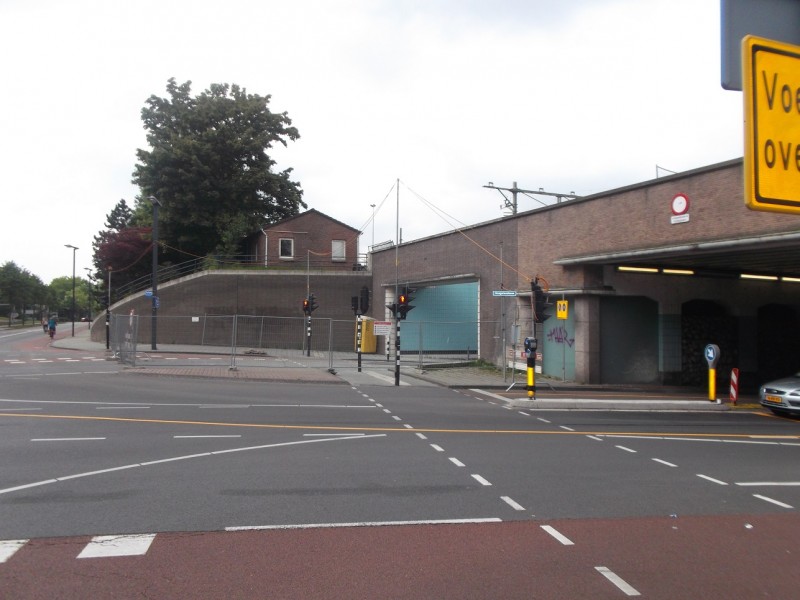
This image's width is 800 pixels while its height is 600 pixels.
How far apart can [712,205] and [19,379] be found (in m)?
21.4

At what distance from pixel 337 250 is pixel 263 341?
1994cm

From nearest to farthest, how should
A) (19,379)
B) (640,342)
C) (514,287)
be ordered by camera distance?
1. (19,379)
2. (640,342)
3. (514,287)

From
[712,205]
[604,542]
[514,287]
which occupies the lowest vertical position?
[604,542]

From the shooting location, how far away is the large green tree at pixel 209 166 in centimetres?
5000

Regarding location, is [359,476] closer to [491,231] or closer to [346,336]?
[491,231]

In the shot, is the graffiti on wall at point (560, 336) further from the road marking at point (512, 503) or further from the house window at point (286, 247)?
the house window at point (286, 247)

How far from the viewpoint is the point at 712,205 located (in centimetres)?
1930

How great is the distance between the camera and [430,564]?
5449 mm

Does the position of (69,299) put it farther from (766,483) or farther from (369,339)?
(766,483)

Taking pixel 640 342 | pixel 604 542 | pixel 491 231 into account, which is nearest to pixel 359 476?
pixel 604 542

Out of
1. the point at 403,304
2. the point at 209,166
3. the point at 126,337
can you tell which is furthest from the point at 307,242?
the point at 403,304

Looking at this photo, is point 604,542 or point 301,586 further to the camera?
point 604,542

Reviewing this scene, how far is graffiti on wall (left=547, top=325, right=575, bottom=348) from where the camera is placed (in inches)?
991

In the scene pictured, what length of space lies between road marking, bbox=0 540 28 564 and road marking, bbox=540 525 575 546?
458cm
